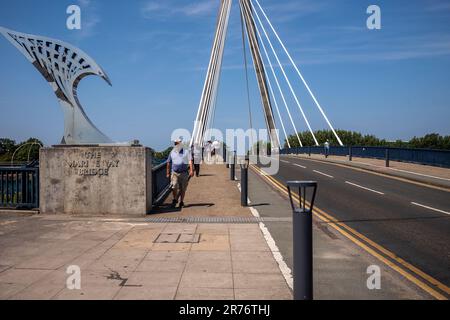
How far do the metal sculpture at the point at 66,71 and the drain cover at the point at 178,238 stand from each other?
467cm

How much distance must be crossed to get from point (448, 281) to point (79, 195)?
8577 mm

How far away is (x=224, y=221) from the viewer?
33.8ft

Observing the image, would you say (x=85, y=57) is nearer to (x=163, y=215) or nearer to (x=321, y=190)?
(x=163, y=215)

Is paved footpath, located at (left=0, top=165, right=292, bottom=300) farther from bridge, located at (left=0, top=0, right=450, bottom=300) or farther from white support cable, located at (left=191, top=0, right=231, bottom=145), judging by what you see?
white support cable, located at (left=191, top=0, right=231, bottom=145)

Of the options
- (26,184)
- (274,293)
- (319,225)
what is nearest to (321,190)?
(319,225)

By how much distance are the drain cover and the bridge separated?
0.07ft

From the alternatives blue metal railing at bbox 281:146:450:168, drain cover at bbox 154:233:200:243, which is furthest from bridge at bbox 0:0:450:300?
blue metal railing at bbox 281:146:450:168

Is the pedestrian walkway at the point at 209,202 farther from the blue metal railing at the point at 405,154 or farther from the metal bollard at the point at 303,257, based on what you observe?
the blue metal railing at the point at 405,154

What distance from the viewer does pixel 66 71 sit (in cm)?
1205

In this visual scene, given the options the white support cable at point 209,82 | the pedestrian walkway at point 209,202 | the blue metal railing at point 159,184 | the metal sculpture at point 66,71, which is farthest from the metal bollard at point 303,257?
the white support cable at point 209,82

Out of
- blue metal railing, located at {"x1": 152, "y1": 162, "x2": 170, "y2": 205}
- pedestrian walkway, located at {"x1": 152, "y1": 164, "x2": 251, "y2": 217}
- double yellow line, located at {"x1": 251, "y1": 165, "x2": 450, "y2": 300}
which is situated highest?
blue metal railing, located at {"x1": 152, "y1": 162, "x2": 170, "y2": 205}

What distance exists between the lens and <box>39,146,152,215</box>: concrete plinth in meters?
10.8

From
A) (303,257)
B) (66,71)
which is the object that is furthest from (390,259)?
(66,71)

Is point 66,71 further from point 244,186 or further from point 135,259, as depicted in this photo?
point 135,259
